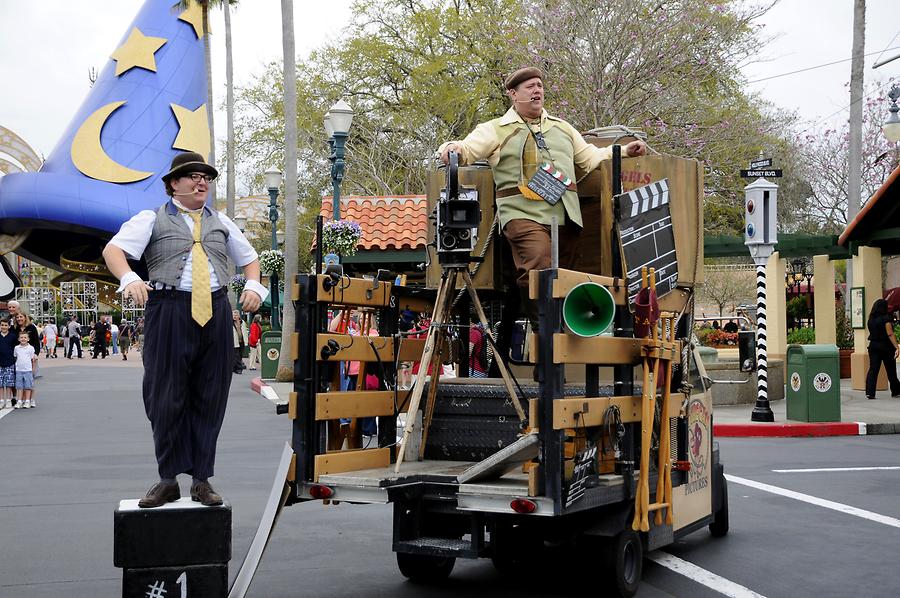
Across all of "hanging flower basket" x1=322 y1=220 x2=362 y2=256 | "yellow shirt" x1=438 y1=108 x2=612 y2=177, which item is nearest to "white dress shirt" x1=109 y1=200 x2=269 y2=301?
"yellow shirt" x1=438 y1=108 x2=612 y2=177

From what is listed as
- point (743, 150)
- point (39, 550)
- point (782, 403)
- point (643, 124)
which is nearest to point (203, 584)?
point (39, 550)

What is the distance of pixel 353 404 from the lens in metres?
6.69

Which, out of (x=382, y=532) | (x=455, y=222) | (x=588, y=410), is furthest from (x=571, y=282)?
(x=382, y=532)

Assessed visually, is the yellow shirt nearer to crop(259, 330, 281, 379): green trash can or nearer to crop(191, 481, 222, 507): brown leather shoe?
crop(191, 481, 222, 507): brown leather shoe

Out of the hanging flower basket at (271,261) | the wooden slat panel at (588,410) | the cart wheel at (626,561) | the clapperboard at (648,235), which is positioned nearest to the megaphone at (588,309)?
the wooden slat panel at (588,410)

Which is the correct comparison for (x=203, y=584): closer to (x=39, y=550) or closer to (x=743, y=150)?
(x=39, y=550)

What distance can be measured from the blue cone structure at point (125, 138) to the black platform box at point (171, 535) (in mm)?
47878

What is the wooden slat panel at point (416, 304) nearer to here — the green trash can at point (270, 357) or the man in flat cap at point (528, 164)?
the man in flat cap at point (528, 164)

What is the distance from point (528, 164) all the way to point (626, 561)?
8.08 feet

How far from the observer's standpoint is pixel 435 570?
7.04m

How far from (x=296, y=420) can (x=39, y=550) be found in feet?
9.34

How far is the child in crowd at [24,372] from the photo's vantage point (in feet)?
73.3

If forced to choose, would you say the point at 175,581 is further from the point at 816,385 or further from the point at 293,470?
the point at 816,385

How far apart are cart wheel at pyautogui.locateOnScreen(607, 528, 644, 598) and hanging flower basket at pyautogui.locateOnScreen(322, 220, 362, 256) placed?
59.0ft
